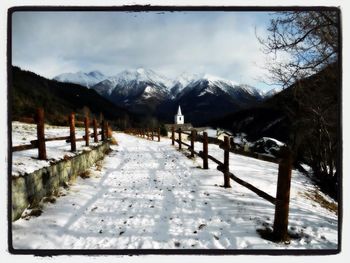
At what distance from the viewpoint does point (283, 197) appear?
357 centimetres

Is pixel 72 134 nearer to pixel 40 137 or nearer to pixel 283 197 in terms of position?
pixel 40 137

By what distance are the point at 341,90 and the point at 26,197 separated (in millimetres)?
4334

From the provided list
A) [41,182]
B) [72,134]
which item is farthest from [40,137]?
[72,134]

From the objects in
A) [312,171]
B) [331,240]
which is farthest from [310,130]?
[331,240]

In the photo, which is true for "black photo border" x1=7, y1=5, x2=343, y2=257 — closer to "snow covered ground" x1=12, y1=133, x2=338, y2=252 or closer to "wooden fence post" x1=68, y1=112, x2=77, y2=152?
"snow covered ground" x1=12, y1=133, x2=338, y2=252

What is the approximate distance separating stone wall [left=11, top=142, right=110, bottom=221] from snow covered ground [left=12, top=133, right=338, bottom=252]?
188mm

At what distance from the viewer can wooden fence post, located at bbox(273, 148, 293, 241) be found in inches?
136

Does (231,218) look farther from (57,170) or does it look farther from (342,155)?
(57,170)

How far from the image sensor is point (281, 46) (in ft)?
16.0

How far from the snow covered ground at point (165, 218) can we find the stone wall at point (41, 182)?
188mm

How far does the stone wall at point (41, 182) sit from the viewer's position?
3.47m

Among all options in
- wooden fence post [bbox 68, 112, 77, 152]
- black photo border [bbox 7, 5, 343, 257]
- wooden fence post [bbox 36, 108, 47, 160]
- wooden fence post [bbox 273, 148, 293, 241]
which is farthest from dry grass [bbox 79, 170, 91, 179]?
wooden fence post [bbox 273, 148, 293, 241]

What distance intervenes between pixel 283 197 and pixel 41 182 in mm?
3522

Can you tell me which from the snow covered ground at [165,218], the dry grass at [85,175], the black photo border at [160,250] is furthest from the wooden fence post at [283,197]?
the dry grass at [85,175]
